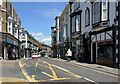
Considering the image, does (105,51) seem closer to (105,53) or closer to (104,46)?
(105,53)

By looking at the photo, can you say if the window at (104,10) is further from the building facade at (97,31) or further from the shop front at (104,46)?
the shop front at (104,46)

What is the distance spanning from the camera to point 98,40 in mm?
18688

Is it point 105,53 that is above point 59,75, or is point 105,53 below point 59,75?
above

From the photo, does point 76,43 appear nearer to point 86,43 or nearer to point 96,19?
point 86,43

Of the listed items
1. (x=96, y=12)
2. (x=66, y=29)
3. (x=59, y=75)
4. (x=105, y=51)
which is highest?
(x=96, y=12)

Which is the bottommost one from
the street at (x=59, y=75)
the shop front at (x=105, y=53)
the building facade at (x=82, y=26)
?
the street at (x=59, y=75)

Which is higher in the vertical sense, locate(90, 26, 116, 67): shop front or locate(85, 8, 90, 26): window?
locate(85, 8, 90, 26): window

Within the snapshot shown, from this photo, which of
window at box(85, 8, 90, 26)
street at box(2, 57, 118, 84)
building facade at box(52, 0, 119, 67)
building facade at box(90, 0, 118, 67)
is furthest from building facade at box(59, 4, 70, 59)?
street at box(2, 57, 118, 84)

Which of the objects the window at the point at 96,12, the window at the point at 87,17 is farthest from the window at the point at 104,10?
the window at the point at 87,17

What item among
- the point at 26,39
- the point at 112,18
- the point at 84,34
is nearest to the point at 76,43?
the point at 84,34

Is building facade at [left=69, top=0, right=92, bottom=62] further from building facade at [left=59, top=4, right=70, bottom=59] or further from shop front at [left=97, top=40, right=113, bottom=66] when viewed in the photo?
building facade at [left=59, top=4, right=70, bottom=59]

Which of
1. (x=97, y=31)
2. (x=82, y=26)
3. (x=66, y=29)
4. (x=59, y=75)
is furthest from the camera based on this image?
(x=66, y=29)

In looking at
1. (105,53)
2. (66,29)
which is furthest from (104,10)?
(66,29)

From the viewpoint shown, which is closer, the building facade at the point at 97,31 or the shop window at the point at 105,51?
the building facade at the point at 97,31
